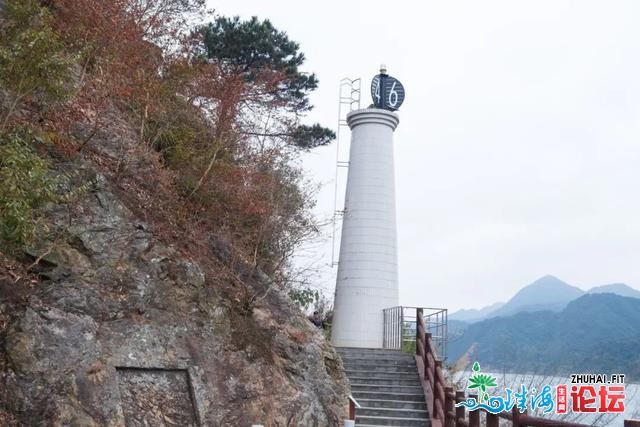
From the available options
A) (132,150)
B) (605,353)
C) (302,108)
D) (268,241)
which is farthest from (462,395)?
(605,353)

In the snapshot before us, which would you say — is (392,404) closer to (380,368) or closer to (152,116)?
(380,368)

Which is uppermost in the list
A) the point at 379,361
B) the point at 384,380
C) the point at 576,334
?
the point at 576,334

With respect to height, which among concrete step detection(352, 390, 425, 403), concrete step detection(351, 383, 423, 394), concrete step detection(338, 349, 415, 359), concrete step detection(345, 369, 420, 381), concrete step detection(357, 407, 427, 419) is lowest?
concrete step detection(357, 407, 427, 419)

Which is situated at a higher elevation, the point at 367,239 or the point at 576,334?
the point at 367,239

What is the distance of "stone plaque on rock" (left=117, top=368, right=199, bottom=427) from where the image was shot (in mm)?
5957

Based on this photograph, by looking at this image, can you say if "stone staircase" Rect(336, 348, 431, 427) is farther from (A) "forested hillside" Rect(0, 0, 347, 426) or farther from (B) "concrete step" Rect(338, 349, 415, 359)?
(A) "forested hillside" Rect(0, 0, 347, 426)

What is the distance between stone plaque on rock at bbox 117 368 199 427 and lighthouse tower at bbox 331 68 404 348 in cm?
878

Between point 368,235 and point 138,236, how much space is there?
349 inches

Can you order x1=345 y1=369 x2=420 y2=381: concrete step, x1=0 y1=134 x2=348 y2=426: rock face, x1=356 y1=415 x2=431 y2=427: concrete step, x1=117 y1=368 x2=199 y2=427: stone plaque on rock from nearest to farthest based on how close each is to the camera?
1. x1=0 y1=134 x2=348 y2=426: rock face
2. x1=117 y1=368 x2=199 y2=427: stone plaque on rock
3. x1=356 y1=415 x2=431 y2=427: concrete step
4. x1=345 y1=369 x2=420 y2=381: concrete step

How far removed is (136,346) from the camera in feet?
20.5

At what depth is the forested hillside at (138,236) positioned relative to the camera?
540 centimetres

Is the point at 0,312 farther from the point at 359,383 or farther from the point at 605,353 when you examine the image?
the point at 605,353

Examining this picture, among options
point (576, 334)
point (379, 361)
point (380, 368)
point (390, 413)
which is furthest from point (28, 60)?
point (576, 334)

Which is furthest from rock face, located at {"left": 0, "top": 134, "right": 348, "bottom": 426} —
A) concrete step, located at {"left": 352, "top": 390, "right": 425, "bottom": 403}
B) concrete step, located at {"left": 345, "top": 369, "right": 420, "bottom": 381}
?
concrete step, located at {"left": 345, "top": 369, "right": 420, "bottom": 381}
